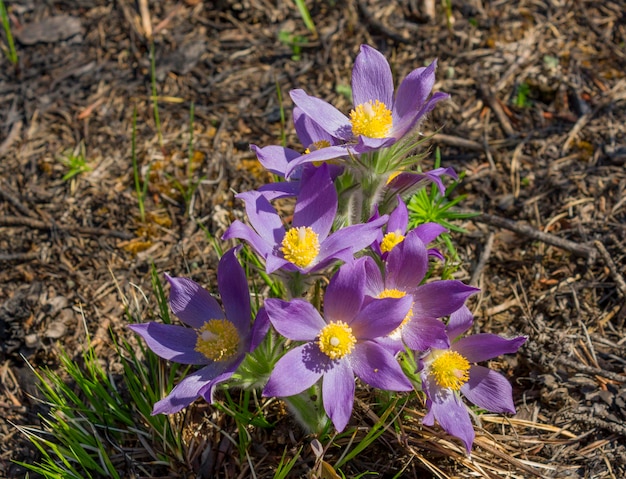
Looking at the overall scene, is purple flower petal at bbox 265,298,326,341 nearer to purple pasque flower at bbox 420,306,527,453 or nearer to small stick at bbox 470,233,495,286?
purple pasque flower at bbox 420,306,527,453

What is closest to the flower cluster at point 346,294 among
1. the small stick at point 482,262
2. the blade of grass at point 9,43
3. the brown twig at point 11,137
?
the small stick at point 482,262

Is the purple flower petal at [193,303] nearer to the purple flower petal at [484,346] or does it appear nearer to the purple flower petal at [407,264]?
the purple flower petal at [407,264]

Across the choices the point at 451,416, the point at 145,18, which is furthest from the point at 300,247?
the point at 145,18

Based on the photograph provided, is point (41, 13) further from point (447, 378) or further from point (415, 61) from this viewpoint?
point (447, 378)

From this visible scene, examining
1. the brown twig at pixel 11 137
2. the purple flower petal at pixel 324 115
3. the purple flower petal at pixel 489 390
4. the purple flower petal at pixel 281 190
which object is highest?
the purple flower petal at pixel 324 115

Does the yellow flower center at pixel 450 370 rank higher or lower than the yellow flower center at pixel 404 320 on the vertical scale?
lower

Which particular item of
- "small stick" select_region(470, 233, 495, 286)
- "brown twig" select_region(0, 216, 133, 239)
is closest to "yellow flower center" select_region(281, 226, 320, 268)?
"small stick" select_region(470, 233, 495, 286)
